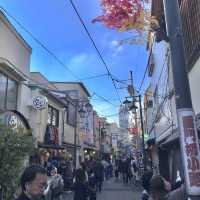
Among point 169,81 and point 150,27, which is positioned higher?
point 169,81

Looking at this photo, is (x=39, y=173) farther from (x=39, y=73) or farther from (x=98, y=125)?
(x=98, y=125)

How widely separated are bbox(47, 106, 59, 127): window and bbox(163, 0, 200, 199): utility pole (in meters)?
19.1

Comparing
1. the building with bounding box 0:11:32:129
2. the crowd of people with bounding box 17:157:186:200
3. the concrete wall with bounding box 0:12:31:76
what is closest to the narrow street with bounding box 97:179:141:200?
the crowd of people with bounding box 17:157:186:200

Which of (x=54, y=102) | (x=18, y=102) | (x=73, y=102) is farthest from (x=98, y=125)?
(x=18, y=102)

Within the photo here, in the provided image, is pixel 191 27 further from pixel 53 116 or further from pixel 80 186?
pixel 53 116

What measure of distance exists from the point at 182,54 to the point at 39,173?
227cm

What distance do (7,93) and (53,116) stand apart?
8994 millimetres

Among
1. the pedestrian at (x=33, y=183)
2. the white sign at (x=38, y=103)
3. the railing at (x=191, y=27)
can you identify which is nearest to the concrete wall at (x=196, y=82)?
the railing at (x=191, y=27)

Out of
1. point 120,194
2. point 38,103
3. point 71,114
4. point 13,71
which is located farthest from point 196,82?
point 71,114

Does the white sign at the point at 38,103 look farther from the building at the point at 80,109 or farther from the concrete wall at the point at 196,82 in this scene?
the building at the point at 80,109

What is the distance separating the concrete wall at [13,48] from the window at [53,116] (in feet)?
19.4

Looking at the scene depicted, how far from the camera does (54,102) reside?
2453cm

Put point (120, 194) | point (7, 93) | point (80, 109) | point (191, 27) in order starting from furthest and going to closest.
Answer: point (80, 109), point (120, 194), point (7, 93), point (191, 27)

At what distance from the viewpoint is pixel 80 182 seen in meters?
12.5
